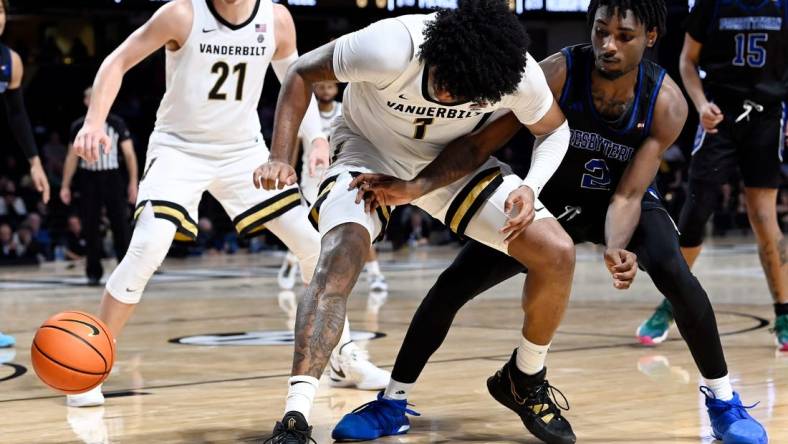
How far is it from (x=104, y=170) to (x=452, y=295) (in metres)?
7.62

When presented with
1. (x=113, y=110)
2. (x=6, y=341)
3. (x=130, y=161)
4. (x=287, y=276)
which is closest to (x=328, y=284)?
(x=6, y=341)

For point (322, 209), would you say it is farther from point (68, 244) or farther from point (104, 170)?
point (68, 244)

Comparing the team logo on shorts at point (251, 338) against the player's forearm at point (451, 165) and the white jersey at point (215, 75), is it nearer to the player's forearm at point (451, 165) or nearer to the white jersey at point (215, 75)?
the white jersey at point (215, 75)

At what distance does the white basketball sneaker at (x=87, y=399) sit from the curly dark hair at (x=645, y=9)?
8.27ft

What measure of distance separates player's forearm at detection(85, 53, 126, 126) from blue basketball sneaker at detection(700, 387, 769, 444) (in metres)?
2.69

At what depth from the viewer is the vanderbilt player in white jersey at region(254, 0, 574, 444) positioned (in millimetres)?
3979

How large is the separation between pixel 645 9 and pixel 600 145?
1.82 feet

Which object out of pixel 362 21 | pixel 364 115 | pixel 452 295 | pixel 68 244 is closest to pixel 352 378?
pixel 452 295

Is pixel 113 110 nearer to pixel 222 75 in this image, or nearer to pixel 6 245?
pixel 6 245

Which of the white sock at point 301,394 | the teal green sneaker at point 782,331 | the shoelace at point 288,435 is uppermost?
the white sock at point 301,394

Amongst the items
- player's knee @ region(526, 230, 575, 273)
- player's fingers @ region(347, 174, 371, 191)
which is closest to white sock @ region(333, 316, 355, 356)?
player's fingers @ region(347, 174, 371, 191)

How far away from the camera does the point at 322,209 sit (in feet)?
14.2

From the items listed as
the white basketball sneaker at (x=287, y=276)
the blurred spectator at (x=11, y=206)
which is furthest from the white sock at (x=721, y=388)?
the blurred spectator at (x=11, y=206)

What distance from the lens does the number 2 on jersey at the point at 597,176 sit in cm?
477
